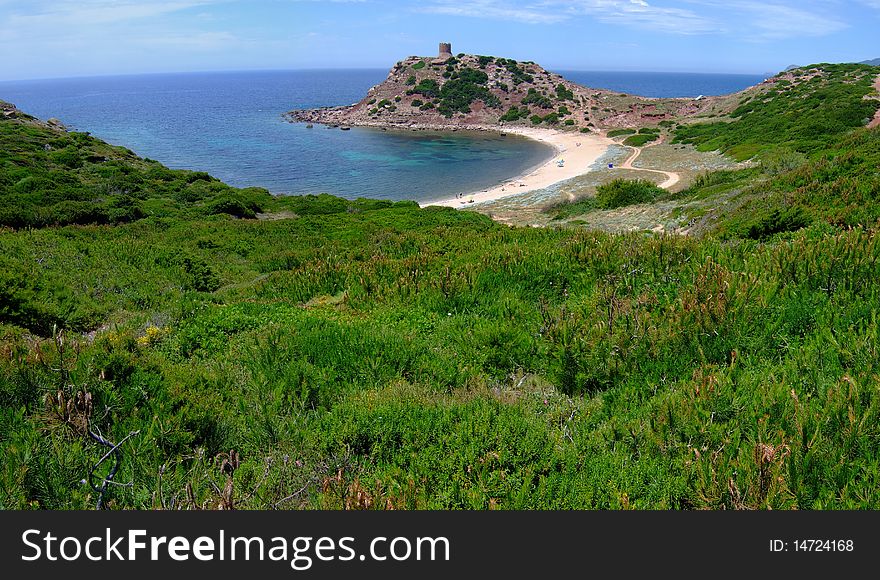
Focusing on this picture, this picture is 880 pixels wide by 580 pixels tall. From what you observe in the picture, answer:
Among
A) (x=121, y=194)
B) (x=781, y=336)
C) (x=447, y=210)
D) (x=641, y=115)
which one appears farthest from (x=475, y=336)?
(x=641, y=115)

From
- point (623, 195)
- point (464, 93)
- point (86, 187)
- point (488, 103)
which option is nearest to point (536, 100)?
point (488, 103)

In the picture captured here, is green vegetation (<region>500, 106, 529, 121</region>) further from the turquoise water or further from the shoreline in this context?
the turquoise water

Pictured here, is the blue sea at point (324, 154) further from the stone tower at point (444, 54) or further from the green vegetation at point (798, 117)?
the stone tower at point (444, 54)

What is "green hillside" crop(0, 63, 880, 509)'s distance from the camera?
3.12 meters

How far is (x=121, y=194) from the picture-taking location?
3158 cm

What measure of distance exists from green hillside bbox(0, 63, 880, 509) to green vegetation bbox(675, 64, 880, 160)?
31.5 meters

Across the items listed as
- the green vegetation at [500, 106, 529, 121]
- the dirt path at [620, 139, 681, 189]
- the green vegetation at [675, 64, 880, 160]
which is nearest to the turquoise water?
the green vegetation at [500, 106, 529, 121]

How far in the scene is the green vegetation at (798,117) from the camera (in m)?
40.6

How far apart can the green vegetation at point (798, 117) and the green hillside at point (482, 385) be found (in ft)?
103

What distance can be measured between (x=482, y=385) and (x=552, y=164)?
57.8m

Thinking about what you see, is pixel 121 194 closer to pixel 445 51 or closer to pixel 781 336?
pixel 781 336

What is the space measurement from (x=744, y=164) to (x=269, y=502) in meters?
44.1

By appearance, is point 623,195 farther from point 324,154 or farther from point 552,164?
point 324,154

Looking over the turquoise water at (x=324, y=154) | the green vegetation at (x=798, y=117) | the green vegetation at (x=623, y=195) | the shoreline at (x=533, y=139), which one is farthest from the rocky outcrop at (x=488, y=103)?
the green vegetation at (x=623, y=195)
